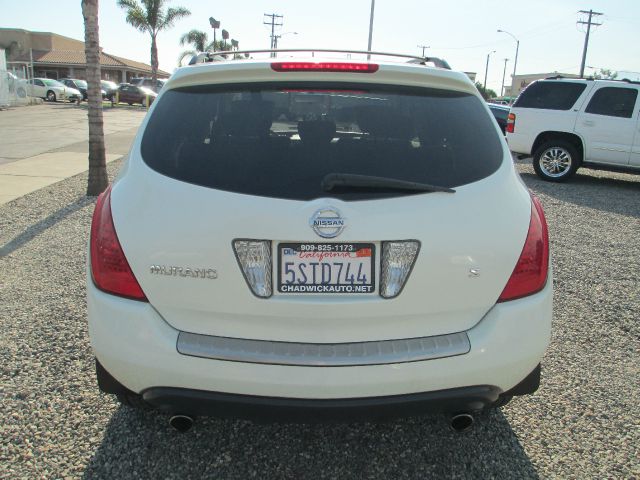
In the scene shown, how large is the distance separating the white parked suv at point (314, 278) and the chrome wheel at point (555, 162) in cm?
964

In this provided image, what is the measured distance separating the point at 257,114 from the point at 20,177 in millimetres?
8817

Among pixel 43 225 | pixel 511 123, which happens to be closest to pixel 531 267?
pixel 43 225

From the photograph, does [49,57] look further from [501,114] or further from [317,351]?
[317,351]

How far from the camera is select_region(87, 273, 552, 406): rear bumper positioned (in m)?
1.93

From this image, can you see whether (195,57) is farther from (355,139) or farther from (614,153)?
(614,153)

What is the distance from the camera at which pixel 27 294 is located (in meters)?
4.29

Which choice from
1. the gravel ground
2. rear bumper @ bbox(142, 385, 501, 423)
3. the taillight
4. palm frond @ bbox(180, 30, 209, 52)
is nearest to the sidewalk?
the gravel ground

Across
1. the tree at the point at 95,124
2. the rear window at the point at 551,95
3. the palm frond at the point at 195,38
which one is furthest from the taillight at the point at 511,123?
the palm frond at the point at 195,38

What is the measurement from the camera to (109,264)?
6.71ft

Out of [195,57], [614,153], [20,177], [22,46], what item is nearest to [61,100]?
[22,46]

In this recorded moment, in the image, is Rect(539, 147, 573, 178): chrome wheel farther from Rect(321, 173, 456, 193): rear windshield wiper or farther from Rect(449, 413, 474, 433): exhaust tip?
Rect(321, 173, 456, 193): rear windshield wiper

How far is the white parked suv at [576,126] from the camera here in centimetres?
1020

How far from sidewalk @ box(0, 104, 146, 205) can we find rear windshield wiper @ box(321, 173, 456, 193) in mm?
7214

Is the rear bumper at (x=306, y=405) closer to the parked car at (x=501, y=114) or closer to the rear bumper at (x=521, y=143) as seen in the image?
the rear bumper at (x=521, y=143)
